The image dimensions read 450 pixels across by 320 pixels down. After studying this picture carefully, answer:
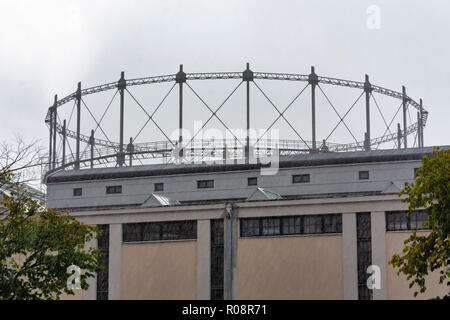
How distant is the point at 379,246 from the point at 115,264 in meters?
13.9

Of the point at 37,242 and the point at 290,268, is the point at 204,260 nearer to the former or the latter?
the point at 290,268

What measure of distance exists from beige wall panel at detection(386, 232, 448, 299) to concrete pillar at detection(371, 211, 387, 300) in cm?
20

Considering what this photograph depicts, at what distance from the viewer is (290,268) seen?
115ft

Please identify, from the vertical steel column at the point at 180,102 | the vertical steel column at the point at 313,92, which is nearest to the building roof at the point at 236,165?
the vertical steel column at the point at 180,102

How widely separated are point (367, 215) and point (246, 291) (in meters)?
7.14

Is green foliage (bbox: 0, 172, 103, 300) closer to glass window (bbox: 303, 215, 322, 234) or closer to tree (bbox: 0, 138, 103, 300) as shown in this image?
tree (bbox: 0, 138, 103, 300)

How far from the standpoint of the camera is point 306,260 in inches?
1375

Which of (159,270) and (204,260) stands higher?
(204,260)

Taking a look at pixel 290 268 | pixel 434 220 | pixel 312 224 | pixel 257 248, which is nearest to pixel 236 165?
Answer: pixel 257 248

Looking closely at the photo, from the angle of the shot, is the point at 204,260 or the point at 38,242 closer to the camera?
the point at 38,242

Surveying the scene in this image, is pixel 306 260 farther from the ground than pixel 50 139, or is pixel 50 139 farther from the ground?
pixel 50 139

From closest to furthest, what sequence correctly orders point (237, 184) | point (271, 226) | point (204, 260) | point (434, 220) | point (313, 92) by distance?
point (434, 220)
point (271, 226)
point (204, 260)
point (237, 184)
point (313, 92)
